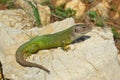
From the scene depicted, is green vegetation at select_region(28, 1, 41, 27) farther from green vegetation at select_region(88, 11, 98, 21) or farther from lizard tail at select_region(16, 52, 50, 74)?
lizard tail at select_region(16, 52, 50, 74)

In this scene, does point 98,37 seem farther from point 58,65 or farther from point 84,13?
point 84,13

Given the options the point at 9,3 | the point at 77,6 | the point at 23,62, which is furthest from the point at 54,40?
the point at 9,3

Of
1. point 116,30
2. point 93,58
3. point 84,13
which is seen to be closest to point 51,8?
point 84,13

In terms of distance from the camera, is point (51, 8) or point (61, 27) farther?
point (51, 8)

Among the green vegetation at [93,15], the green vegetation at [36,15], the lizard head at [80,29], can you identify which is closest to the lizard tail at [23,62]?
the lizard head at [80,29]

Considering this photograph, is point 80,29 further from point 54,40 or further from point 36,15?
point 36,15
